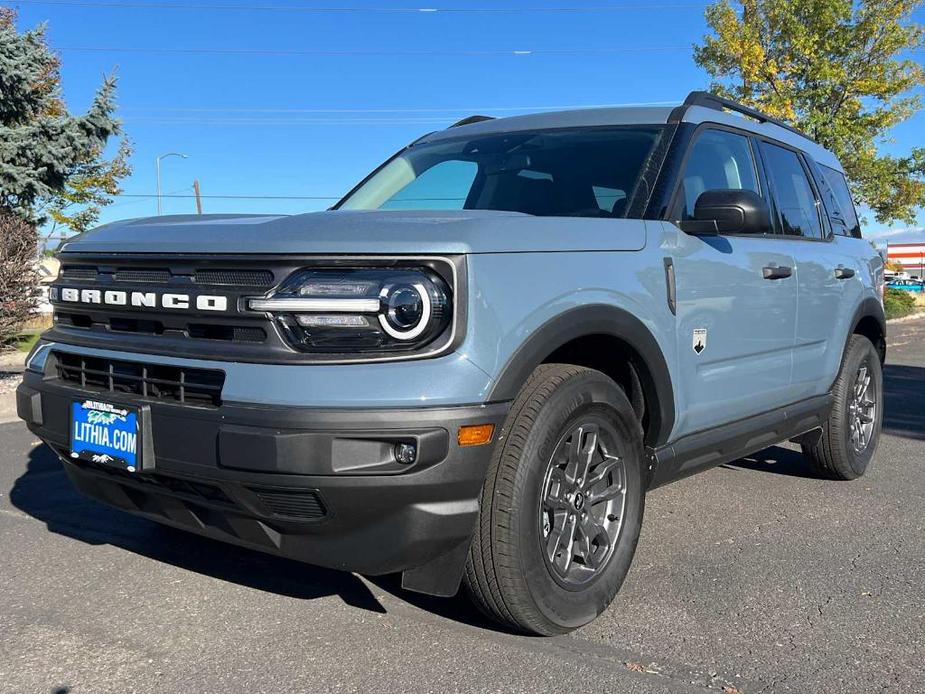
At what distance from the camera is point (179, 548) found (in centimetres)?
384

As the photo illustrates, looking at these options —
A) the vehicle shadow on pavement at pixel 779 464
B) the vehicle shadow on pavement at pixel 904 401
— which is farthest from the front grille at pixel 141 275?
the vehicle shadow on pavement at pixel 904 401

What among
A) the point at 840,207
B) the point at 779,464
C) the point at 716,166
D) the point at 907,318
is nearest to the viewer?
the point at 716,166

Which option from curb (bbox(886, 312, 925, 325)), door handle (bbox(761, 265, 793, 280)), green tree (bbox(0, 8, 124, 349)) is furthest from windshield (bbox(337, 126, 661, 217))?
curb (bbox(886, 312, 925, 325))

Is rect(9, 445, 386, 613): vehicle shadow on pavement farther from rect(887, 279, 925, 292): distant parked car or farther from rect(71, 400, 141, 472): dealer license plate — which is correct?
rect(887, 279, 925, 292): distant parked car

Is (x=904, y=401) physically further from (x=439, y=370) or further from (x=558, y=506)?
(x=439, y=370)

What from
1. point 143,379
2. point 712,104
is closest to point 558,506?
point 143,379

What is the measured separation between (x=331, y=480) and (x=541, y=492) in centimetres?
71

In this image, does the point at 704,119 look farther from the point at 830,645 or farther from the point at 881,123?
the point at 881,123

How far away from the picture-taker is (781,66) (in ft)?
57.6

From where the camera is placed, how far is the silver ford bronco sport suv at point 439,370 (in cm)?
244

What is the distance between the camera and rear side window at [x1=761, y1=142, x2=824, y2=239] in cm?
448

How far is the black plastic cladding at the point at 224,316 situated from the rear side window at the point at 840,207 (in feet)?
11.4

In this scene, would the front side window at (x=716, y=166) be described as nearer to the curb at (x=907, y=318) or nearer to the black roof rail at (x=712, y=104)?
the black roof rail at (x=712, y=104)

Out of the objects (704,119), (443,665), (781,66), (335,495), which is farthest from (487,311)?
(781,66)
